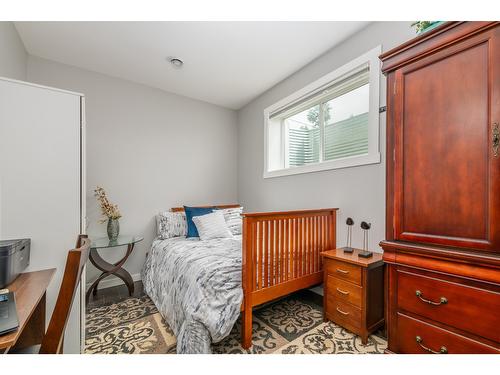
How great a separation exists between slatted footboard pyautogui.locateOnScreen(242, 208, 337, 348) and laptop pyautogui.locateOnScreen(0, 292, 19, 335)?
3.82 ft

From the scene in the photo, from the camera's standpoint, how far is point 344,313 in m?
1.75

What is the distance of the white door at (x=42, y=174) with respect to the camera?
129 cm

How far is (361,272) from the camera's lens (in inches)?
64.6

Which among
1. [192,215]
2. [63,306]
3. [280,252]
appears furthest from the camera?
[192,215]

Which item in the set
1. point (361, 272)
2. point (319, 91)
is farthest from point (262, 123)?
point (361, 272)

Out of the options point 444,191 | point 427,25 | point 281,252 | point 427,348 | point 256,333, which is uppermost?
point 427,25

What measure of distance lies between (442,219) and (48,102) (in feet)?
Result: 7.40

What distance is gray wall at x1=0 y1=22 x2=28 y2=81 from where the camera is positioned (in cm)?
172

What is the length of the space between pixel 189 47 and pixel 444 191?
2.38m

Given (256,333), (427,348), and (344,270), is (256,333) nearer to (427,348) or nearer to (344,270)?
(344,270)

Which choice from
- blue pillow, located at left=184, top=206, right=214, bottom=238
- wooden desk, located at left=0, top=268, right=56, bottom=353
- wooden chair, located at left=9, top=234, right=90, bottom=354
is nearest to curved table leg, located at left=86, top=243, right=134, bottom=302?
blue pillow, located at left=184, top=206, right=214, bottom=238

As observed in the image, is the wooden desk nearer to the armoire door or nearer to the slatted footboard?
the slatted footboard

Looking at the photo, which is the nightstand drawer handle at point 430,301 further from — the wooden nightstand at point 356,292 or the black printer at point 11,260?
the black printer at point 11,260

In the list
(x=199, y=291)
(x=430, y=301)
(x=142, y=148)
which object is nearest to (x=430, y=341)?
(x=430, y=301)
